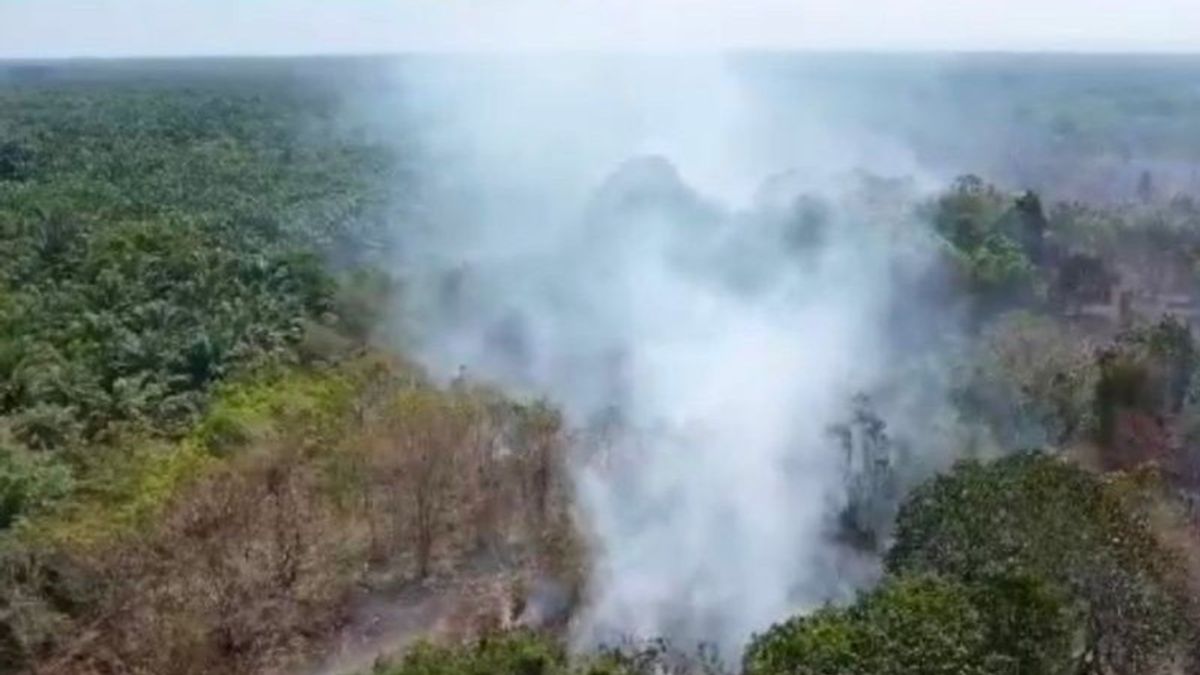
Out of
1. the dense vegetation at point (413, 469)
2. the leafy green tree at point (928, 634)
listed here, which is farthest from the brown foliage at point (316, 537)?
the leafy green tree at point (928, 634)

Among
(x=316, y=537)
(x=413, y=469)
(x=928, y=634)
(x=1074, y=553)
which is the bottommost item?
(x=316, y=537)

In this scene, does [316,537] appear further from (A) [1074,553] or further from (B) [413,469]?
(A) [1074,553]

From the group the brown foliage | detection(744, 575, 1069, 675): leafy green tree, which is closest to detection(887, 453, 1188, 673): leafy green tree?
detection(744, 575, 1069, 675): leafy green tree

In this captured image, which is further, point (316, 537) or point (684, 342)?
point (684, 342)

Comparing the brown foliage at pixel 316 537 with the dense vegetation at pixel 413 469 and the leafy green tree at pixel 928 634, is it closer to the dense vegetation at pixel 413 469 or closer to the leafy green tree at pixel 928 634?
the dense vegetation at pixel 413 469

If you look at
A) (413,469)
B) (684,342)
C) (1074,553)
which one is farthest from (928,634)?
(684,342)

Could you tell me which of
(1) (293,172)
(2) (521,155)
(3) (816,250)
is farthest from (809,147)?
(3) (816,250)

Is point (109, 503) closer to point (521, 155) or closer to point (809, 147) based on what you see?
point (521, 155)
